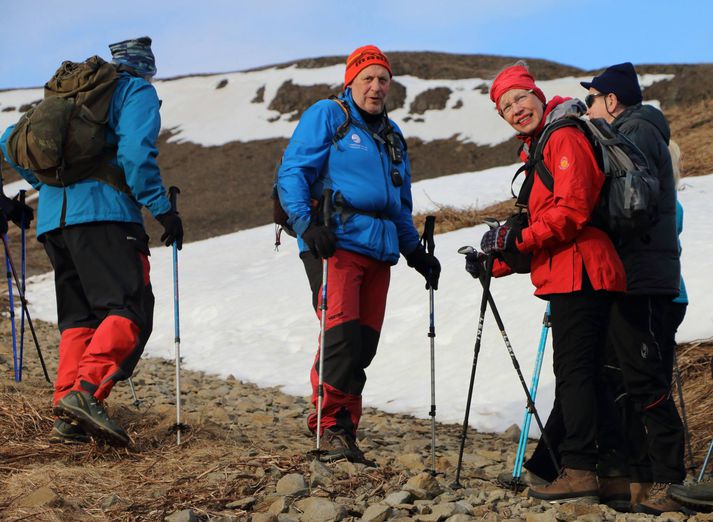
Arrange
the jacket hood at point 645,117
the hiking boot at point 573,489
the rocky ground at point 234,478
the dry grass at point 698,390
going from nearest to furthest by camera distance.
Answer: the rocky ground at point 234,478 < the hiking boot at point 573,489 < the jacket hood at point 645,117 < the dry grass at point 698,390

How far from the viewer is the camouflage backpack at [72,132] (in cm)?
511

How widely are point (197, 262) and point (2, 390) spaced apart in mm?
9376

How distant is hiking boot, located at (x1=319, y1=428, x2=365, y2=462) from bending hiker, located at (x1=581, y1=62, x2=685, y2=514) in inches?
61.0

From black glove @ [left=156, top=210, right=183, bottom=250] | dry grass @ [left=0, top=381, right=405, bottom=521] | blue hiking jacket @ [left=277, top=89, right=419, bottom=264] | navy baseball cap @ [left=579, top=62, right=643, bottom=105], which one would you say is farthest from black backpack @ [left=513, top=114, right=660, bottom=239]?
black glove @ [left=156, top=210, right=183, bottom=250]

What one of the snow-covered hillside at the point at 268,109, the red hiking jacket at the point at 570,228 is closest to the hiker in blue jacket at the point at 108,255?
the red hiking jacket at the point at 570,228

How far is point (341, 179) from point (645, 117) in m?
1.80

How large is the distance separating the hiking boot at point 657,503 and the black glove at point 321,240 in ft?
7.05

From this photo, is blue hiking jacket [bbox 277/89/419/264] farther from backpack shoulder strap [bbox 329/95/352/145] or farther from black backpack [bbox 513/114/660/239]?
black backpack [bbox 513/114/660/239]

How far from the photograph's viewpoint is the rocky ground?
13.2 ft

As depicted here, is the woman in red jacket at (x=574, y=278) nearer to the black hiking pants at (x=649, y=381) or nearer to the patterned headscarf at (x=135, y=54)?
the black hiking pants at (x=649, y=381)

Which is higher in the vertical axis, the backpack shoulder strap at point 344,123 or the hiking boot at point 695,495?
the backpack shoulder strap at point 344,123

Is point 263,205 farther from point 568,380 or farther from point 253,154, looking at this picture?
point 568,380

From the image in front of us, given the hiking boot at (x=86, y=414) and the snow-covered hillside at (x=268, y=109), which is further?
the snow-covered hillside at (x=268, y=109)

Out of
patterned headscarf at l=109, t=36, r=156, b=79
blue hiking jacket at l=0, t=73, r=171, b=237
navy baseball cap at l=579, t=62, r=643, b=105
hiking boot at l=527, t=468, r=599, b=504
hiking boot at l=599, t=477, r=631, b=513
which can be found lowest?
hiking boot at l=599, t=477, r=631, b=513
